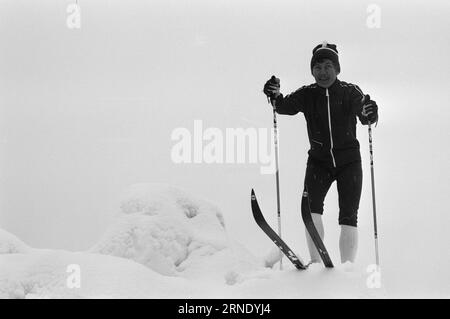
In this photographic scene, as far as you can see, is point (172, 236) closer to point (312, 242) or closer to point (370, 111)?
point (312, 242)

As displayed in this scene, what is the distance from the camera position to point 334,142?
3057 mm

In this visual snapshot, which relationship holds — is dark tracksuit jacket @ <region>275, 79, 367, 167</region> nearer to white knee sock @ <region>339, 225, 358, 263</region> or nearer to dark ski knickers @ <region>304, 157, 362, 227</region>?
dark ski knickers @ <region>304, 157, 362, 227</region>

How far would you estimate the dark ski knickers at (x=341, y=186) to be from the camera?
118 inches

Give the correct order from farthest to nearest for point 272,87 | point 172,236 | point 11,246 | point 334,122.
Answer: point 172,236 → point 11,246 → point 272,87 → point 334,122

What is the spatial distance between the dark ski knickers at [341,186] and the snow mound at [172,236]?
103cm

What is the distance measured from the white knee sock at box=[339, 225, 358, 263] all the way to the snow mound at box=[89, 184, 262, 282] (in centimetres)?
99

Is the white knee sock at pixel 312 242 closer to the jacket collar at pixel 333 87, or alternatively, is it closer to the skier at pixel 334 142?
the skier at pixel 334 142

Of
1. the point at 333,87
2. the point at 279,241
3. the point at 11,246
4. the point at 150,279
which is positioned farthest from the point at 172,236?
the point at 333,87

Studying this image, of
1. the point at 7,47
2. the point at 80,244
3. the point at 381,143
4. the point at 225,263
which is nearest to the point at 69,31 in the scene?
the point at 7,47

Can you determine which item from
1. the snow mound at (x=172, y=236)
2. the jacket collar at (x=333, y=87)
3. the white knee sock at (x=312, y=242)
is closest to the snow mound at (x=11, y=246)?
the snow mound at (x=172, y=236)

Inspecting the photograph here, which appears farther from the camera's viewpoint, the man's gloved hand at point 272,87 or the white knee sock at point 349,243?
the man's gloved hand at point 272,87

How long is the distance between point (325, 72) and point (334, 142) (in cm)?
47

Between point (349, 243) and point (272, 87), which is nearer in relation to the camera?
point (349, 243)
